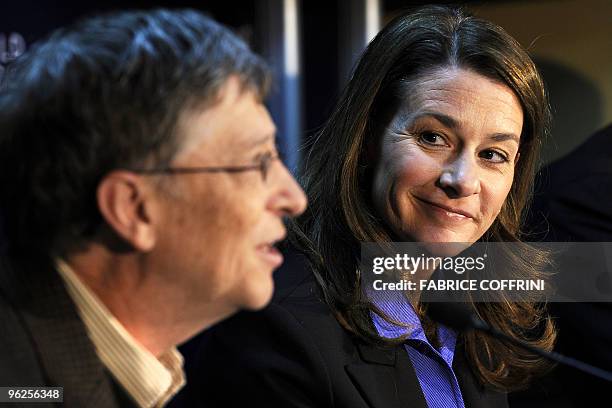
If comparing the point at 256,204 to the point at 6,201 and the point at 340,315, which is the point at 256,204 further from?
the point at 340,315

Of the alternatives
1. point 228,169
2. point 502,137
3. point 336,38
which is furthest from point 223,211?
point 336,38

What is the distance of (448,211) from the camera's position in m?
1.50

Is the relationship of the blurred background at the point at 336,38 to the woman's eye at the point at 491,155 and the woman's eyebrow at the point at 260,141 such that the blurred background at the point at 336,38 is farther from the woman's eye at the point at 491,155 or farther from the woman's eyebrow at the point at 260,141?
the woman's eyebrow at the point at 260,141

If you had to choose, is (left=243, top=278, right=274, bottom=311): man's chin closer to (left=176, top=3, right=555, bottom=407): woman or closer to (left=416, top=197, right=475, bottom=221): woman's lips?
(left=176, top=3, right=555, bottom=407): woman

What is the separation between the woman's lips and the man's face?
0.47 meters

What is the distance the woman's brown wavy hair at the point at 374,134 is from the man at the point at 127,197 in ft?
1.40

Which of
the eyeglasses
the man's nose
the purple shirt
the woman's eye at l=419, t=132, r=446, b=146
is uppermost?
the eyeglasses

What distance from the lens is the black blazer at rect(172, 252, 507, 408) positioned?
1.36m

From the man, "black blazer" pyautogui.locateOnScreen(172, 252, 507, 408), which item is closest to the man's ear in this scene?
the man

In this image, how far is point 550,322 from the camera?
1.71 m

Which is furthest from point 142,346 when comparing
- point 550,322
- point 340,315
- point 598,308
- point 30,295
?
point 598,308

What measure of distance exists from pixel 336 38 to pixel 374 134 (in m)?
1.55

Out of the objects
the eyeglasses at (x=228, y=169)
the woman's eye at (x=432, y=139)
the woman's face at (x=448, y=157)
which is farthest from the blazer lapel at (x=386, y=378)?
the eyeglasses at (x=228, y=169)

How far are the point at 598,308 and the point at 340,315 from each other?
810mm
